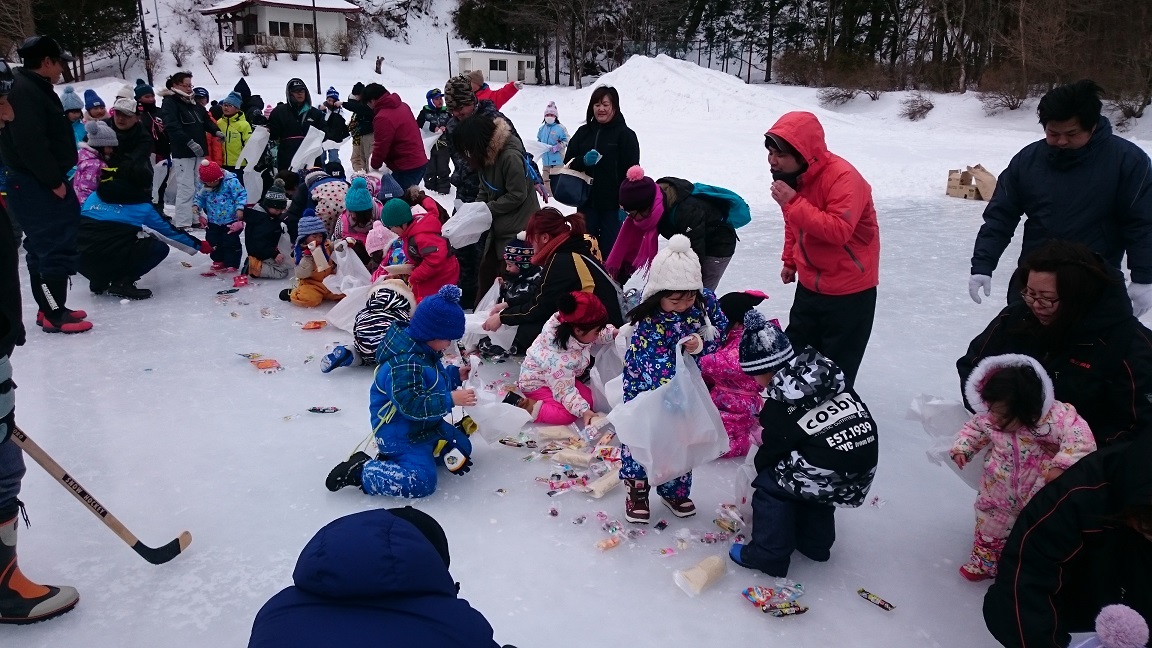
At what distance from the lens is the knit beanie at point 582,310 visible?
4.33 metres


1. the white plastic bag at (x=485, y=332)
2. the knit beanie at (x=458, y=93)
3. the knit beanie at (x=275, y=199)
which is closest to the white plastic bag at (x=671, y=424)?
the white plastic bag at (x=485, y=332)

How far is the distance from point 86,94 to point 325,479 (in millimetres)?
6252

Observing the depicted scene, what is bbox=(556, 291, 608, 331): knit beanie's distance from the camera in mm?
4328

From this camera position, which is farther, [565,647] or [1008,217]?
[1008,217]

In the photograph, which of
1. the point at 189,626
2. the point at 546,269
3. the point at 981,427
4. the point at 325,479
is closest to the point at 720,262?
the point at 546,269

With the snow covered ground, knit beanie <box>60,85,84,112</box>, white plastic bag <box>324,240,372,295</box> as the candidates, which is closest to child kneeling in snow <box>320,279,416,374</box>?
the snow covered ground

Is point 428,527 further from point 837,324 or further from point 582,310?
point 582,310

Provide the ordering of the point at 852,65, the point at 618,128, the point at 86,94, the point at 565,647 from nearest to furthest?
1. the point at 565,647
2. the point at 618,128
3. the point at 86,94
4. the point at 852,65

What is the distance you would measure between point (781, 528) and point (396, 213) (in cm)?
359

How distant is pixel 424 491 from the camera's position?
3.54 metres

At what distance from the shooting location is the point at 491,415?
3.85 meters

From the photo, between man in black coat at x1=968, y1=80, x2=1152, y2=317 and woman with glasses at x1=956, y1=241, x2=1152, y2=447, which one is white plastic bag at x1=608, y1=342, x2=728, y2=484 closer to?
woman with glasses at x1=956, y1=241, x2=1152, y2=447

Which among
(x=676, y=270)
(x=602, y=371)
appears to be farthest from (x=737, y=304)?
(x=602, y=371)

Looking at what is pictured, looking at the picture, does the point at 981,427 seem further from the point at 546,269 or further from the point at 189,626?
the point at 189,626
